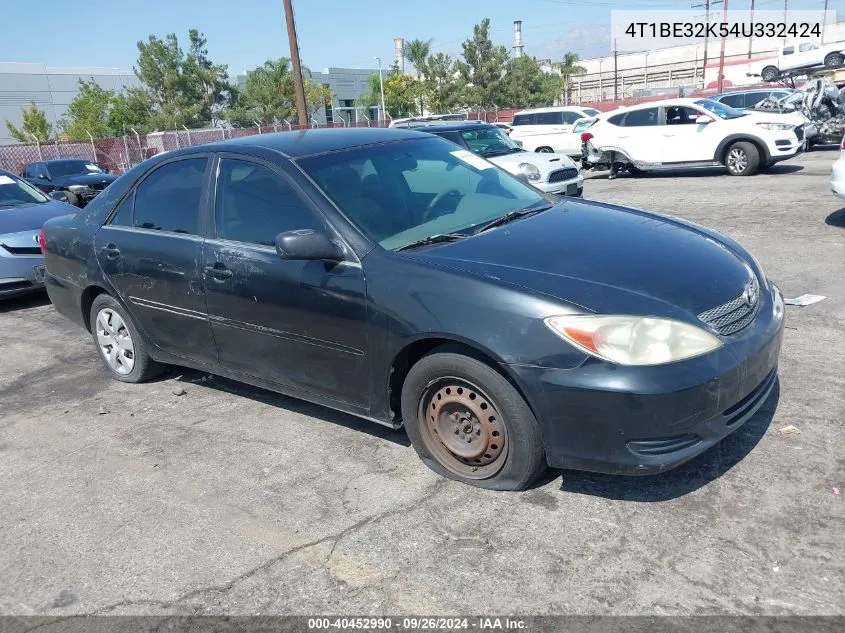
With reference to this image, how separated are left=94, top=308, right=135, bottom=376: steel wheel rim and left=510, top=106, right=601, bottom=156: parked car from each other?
17540 millimetres

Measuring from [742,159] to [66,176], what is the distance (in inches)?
603

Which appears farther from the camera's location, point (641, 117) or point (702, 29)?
point (702, 29)

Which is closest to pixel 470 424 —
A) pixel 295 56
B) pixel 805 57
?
pixel 295 56

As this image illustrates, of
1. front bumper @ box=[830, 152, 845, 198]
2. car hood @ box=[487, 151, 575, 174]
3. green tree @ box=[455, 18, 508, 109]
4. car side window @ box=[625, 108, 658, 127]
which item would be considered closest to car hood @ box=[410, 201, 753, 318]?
front bumper @ box=[830, 152, 845, 198]

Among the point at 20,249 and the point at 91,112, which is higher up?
the point at 91,112

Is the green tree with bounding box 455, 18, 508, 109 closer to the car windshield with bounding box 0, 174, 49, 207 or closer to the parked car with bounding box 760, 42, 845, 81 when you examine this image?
the parked car with bounding box 760, 42, 845, 81

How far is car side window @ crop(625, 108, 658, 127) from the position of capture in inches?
617

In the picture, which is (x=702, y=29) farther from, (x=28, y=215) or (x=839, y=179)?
(x=28, y=215)

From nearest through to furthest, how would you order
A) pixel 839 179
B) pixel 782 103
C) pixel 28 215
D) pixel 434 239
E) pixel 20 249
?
pixel 434 239, pixel 20 249, pixel 839 179, pixel 28 215, pixel 782 103

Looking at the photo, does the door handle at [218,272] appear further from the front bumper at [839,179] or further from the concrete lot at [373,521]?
the front bumper at [839,179]

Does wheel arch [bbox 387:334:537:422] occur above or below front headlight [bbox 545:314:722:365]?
below

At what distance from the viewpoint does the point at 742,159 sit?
1455 centimetres

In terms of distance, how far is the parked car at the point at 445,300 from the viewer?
9.93 ft

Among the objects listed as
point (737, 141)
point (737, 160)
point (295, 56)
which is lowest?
point (737, 160)
